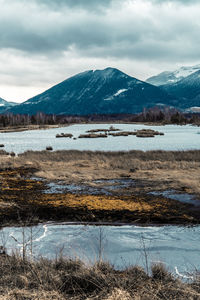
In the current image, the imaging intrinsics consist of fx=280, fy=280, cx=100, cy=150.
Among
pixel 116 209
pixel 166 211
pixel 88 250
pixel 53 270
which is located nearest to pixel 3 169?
pixel 116 209

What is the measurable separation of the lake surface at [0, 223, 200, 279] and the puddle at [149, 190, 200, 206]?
3.94 meters

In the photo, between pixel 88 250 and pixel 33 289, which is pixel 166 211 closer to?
pixel 88 250

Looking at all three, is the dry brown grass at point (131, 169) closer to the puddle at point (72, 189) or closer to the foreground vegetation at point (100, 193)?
the foreground vegetation at point (100, 193)

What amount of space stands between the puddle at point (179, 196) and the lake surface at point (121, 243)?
3.94 m

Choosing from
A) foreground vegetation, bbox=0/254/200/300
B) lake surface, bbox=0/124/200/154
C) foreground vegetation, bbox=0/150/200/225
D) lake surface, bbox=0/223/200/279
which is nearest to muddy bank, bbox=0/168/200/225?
foreground vegetation, bbox=0/150/200/225

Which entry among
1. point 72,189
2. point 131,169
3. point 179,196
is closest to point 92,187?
point 72,189

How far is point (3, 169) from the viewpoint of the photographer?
84.7 feet

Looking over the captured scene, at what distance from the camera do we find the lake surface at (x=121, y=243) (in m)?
7.80

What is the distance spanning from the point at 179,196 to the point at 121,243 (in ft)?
25.2

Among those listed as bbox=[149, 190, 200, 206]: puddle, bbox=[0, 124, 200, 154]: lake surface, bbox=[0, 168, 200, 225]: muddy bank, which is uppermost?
bbox=[0, 124, 200, 154]: lake surface

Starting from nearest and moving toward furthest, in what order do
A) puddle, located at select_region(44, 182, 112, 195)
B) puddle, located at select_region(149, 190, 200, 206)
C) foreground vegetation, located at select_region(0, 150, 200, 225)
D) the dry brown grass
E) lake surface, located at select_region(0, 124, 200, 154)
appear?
foreground vegetation, located at select_region(0, 150, 200, 225) < puddle, located at select_region(149, 190, 200, 206) < puddle, located at select_region(44, 182, 112, 195) < the dry brown grass < lake surface, located at select_region(0, 124, 200, 154)

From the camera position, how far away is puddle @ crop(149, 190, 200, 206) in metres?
14.7

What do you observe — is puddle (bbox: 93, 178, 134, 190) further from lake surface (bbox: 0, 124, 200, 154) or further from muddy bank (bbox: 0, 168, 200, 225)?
lake surface (bbox: 0, 124, 200, 154)

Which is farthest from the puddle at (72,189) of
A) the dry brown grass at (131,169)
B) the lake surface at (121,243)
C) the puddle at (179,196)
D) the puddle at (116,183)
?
the lake surface at (121,243)
